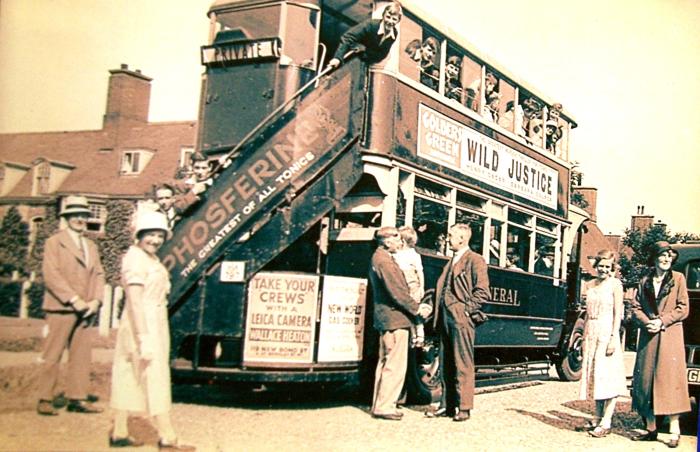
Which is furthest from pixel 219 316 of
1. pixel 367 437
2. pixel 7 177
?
pixel 7 177

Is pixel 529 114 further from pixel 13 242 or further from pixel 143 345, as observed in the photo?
pixel 13 242

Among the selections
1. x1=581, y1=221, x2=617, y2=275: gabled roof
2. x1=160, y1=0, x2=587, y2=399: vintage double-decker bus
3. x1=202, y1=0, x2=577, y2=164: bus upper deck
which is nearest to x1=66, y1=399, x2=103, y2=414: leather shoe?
x1=160, y1=0, x2=587, y2=399: vintage double-decker bus

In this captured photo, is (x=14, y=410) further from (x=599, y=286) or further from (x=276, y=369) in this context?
(x=599, y=286)

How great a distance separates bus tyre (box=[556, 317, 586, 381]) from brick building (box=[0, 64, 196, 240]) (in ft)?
27.0

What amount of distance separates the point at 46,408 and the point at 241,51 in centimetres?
356

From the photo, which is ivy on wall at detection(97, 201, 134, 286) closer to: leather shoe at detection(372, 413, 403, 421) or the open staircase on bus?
the open staircase on bus

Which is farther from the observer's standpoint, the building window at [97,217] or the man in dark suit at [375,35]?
the man in dark suit at [375,35]

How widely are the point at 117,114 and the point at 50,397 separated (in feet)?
6.38

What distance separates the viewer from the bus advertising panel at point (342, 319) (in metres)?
6.51

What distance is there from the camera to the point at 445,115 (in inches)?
325

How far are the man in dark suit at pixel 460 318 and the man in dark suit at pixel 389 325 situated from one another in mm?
511

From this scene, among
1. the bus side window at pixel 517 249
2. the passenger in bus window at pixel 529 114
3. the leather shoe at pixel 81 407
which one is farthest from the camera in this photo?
the passenger in bus window at pixel 529 114

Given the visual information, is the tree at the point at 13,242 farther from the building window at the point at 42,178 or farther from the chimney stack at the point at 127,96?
the chimney stack at the point at 127,96

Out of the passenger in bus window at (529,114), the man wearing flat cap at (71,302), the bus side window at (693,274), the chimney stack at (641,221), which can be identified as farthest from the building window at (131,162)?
the bus side window at (693,274)
